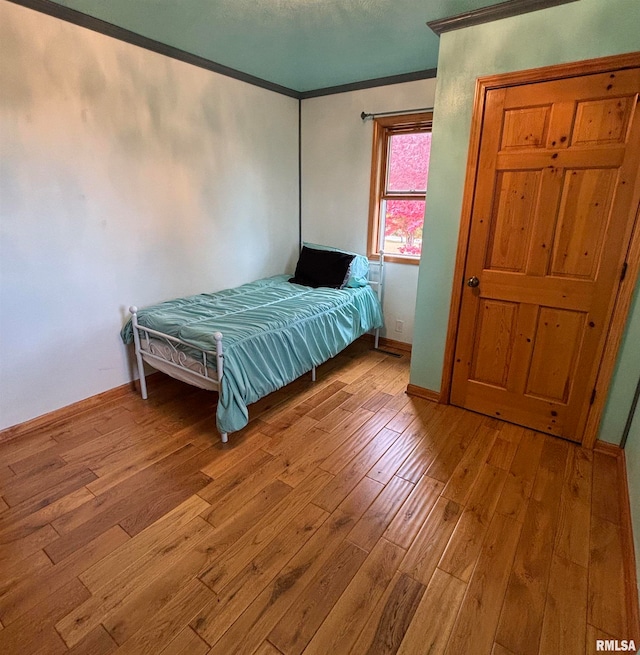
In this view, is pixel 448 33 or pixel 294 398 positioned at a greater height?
pixel 448 33

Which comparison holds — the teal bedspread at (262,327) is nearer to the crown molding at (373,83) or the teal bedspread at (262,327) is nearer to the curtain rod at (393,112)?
the curtain rod at (393,112)

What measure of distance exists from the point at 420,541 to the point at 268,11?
2.94 metres

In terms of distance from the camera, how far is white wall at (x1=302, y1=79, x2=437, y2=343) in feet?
11.8

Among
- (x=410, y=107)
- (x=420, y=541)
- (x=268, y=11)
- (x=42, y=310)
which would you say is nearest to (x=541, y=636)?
(x=420, y=541)

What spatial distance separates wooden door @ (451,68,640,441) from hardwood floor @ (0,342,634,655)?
1.19 feet

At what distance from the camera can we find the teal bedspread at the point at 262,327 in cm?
229

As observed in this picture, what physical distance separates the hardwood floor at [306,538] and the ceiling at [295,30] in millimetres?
2497

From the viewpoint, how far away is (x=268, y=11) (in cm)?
222

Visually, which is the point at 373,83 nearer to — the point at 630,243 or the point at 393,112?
the point at 393,112

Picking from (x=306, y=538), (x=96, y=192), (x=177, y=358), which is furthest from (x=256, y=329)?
(x=96, y=192)

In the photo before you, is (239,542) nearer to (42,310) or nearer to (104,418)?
(104,418)

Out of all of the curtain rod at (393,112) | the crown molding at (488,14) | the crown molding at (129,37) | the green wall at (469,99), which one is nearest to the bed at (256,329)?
the green wall at (469,99)

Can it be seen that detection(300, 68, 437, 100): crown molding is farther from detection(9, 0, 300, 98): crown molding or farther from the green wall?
the green wall

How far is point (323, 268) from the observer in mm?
3686
